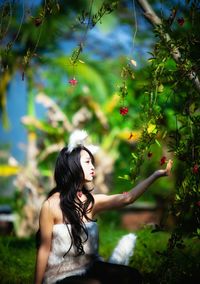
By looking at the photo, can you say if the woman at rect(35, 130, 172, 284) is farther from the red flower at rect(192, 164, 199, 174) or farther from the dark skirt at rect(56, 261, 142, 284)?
the red flower at rect(192, 164, 199, 174)

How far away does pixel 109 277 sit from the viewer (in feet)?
10.6

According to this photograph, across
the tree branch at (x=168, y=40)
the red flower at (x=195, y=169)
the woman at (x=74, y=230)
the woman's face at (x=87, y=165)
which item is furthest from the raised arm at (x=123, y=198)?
the tree branch at (x=168, y=40)

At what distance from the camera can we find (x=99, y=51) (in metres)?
17.1

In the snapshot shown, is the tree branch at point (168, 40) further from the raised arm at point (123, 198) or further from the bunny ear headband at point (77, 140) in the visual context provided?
the bunny ear headband at point (77, 140)

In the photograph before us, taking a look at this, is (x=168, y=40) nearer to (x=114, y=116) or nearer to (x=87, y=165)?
(x=87, y=165)

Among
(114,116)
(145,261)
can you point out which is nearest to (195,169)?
(145,261)

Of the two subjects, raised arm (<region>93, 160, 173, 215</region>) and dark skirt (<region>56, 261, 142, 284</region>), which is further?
raised arm (<region>93, 160, 173, 215</region>)

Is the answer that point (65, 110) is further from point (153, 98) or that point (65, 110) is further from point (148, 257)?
point (153, 98)

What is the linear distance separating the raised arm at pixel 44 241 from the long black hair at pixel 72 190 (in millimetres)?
104

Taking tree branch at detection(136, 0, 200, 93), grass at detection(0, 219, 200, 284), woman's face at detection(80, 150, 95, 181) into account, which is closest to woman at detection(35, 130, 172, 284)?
woman's face at detection(80, 150, 95, 181)

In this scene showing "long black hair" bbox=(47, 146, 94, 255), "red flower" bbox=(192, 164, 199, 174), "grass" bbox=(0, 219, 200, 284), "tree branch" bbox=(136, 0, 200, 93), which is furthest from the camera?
"grass" bbox=(0, 219, 200, 284)

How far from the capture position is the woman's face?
3.54 m

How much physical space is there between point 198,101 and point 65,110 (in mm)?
10295

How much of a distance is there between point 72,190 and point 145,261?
1.83 m
